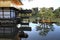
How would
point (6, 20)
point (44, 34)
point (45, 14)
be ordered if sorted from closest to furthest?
1. point (6, 20)
2. point (44, 34)
3. point (45, 14)

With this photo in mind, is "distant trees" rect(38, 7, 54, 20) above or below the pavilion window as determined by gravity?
below

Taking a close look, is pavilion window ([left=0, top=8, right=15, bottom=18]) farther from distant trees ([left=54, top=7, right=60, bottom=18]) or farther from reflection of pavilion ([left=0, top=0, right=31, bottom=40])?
distant trees ([left=54, top=7, right=60, bottom=18])

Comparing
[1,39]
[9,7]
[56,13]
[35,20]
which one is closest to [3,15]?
[9,7]

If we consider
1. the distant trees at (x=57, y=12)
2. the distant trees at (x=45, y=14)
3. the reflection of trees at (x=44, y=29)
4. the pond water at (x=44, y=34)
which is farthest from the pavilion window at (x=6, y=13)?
the distant trees at (x=57, y=12)

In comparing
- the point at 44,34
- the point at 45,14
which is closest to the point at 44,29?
the point at 44,34

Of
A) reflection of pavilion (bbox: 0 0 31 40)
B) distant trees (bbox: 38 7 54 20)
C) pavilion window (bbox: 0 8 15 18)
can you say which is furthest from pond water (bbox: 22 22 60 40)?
distant trees (bbox: 38 7 54 20)

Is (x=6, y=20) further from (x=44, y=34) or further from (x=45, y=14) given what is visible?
(x=45, y=14)

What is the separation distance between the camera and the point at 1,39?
14.7 feet

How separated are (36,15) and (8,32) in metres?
5.92

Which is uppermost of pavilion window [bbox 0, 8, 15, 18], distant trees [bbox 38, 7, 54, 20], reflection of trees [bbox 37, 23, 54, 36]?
pavilion window [bbox 0, 8, 15, 18]

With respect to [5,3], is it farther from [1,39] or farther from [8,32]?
[1,39]

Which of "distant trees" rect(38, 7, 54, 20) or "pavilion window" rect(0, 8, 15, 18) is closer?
"pavilion window" rect(0, 8, 15, 18)

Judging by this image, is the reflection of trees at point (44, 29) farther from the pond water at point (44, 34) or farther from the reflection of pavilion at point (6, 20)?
the reflection of pavilion at point (6, 20)

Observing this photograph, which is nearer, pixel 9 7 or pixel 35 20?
pixel 9 7
